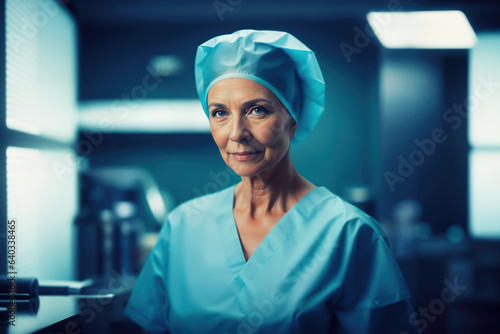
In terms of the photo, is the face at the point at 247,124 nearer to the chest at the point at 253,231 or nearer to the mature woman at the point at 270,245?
the mature woman at the point at 270,245

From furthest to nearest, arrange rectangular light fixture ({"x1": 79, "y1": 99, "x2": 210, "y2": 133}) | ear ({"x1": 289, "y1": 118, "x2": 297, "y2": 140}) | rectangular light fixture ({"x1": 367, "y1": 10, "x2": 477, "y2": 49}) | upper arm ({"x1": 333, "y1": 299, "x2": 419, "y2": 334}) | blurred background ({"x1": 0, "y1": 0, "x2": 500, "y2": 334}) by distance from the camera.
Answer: rectangular light fixture ({"x1": 79, "y1": 99, "x2": 210, "y2": 133}) < rectangular light fixture ({"x1": 367, "y1": 10, "x2": 477, "y2": 49}) < blurred background ({"x1": 0, "y1": 0, "x2": 500, "y2": 334}) < ear ({"x1": 289, "y1": 118, "x2": 297, "y2": 140}) < upper arm ({"x1": 333, "y1": 299, "x2": 419, "y2": 334})

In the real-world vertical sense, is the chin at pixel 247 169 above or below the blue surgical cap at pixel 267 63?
below

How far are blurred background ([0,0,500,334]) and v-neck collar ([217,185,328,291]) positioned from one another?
2.53ft

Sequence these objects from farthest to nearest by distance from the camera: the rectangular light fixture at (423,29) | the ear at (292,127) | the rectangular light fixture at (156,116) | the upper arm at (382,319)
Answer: the rectangular light fixture at (156,116), the rectangular light fixture at (423,29), the ear at (292,127), the upper arm at (382,319)

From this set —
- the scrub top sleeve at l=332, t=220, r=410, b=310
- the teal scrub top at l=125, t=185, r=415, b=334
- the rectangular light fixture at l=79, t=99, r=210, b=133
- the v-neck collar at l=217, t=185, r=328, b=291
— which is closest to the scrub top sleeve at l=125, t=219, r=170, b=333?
the teal scrub top at l=125, t=185, r=415, b=334

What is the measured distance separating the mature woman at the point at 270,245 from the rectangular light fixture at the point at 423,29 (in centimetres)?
123

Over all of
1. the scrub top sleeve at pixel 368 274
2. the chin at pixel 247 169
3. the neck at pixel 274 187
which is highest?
the chin at pixel 247 169

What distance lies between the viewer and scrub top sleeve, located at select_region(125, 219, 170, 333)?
3.27ft

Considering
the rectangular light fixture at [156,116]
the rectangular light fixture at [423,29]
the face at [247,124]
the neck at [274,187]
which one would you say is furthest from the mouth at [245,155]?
the rectangular light fixture at [156,116]

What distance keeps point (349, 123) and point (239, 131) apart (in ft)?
5.48

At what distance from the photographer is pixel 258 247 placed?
3.09 feet

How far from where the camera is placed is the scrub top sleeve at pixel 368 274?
85cm

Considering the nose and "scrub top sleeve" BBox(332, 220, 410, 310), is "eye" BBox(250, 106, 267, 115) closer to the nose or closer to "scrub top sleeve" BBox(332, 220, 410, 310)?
the nose

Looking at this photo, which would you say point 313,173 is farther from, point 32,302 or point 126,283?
point 32,302
